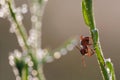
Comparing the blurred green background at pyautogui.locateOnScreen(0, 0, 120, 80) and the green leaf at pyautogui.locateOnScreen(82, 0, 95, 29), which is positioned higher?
the blurred green background at pyautogui.locateOnScreen(0, 0, 120, 80)

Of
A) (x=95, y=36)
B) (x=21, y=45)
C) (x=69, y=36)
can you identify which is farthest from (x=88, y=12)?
(x=69, y=36)

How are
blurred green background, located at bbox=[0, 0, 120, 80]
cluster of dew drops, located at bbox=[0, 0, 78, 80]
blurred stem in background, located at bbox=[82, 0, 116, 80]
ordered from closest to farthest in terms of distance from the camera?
blurred stem in background, located at bbox=[82, 0, 116, 80] < cluster of dew drops, located at bbox=[0, 0, 78, 80] < blurred green background, located at bbox=[0, 0, 120, 80]

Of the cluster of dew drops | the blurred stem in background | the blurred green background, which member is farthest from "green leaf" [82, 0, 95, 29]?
the blurred green background

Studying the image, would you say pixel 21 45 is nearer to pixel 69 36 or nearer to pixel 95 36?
pixel 95 36

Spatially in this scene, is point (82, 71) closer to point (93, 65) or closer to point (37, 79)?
point (93, 65)

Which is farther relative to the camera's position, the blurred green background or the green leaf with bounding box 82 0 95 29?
the blurred green background

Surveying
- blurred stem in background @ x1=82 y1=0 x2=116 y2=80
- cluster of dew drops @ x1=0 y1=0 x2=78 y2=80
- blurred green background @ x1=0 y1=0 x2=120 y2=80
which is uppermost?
blurred green background @ x1=0 y1=0 x2=120 y2=80

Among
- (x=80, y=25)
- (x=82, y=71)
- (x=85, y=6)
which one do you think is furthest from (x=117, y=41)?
(x=85, y=6)

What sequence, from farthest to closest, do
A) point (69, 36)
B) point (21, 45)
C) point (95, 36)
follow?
point (69, 36) → point (21, 45) → point (95, 36)

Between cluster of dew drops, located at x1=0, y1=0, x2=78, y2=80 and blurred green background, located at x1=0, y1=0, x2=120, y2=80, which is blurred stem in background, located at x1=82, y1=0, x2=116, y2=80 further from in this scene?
blurred green background, located at x1=0, y1=0, x2=120, y2=80

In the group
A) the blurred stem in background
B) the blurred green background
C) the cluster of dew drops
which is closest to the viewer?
the blurred stem in background
